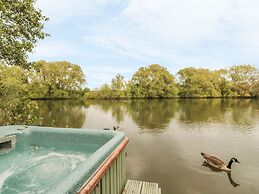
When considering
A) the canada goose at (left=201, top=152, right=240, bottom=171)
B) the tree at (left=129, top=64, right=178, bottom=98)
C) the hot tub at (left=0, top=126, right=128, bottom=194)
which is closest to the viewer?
the hot tub at (left=0, top=126, right=128, bottom=194)

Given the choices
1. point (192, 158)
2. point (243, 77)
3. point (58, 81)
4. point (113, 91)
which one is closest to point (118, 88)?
point (113, 91)

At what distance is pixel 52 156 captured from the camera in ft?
22.3

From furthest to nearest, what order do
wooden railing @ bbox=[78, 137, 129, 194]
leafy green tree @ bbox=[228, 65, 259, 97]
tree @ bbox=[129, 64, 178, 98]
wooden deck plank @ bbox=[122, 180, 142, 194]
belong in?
leafy green tree @ bbox=[228, 65, 259, 97], tree @ bbox=[129, 64, 178, 98], wooden deck plank @ bbox=[122, 180, 142, 194], wooden railing @ bbox=[78, 137, 129, 194]

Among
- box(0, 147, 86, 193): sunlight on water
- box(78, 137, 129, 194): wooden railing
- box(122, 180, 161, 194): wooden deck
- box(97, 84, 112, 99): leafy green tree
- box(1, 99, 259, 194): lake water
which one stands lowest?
box(1, 99, 259, 194): lake water

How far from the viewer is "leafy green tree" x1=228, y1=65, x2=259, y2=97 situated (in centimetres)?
7994

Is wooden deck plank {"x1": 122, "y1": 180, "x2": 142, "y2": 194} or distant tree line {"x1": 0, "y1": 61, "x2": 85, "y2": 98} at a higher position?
distant tree line {"x1": 0, "y1": 61, "x2": 85, "y2": 98}

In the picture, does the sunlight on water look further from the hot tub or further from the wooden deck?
the wooden deck

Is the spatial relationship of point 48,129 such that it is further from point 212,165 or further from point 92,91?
point 92,91

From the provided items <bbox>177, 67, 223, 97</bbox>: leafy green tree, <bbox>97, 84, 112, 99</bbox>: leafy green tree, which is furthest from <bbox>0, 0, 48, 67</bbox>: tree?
<bbox>177, 67, 223, 97</bbox>: leafy green tree

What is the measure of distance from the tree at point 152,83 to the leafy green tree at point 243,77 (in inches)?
932

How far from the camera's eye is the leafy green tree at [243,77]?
79.9 metres

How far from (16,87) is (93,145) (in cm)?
864

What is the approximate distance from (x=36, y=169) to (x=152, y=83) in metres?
69.7

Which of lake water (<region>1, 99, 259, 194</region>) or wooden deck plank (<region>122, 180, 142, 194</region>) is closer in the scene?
wooden deck plank (<region>122, 180, 142, 194</region>)
